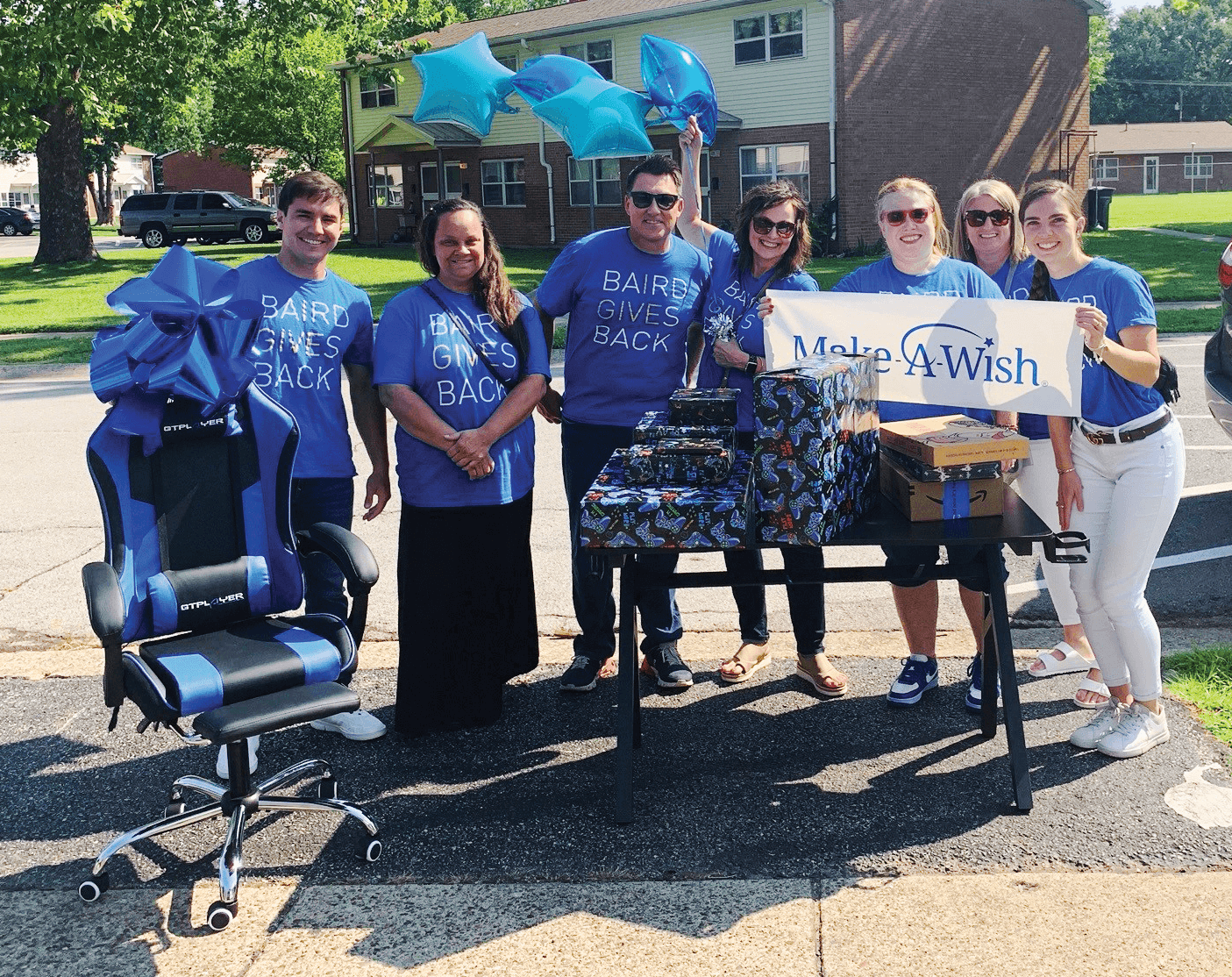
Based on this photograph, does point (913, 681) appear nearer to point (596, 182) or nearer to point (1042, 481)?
point (1042, 481)

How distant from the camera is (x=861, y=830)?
418 cm

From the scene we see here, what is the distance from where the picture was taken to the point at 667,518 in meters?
4.07

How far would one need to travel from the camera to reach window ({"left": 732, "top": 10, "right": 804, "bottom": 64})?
102 ft

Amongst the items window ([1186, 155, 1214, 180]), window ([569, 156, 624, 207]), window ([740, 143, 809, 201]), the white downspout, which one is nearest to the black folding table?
window ([740, 143, 809, 201])

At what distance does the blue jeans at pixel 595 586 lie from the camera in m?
5.34

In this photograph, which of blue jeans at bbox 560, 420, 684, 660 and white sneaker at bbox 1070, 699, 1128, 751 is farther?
blue jeans at bbox 560, 420, 684, 660

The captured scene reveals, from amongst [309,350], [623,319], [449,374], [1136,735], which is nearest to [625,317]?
[623,319]

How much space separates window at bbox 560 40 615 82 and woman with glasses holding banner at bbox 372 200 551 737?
103 feet

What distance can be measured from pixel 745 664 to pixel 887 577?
1234 millimetres

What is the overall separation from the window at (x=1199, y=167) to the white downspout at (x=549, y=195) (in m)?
66.1

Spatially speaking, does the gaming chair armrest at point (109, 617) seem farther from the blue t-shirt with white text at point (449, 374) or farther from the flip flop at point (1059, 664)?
the flip flop at point (1059, 664)

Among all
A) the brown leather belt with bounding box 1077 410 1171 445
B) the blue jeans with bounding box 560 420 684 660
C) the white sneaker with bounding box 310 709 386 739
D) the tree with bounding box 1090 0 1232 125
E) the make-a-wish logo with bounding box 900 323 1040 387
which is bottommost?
the white sneaker with bounding box 310 709 386 739

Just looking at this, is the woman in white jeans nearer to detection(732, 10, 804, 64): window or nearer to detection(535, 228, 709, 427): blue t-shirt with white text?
detection(535, 228, 709, 427): blue t-shirt with white text

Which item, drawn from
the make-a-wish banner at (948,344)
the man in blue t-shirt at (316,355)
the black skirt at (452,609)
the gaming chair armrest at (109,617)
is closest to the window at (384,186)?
the man in blue t-shirt at (316,355)
